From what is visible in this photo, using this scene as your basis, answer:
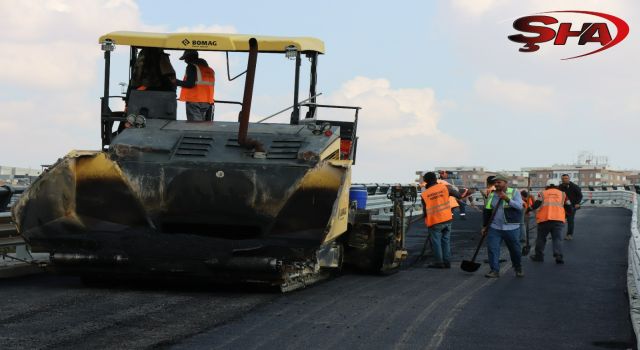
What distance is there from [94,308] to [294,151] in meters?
2.68

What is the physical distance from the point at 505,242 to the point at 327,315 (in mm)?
5601

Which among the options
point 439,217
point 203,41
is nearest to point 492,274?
point 439,217

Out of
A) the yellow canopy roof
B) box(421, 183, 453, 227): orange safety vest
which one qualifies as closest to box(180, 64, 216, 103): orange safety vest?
the yellow canopy roof

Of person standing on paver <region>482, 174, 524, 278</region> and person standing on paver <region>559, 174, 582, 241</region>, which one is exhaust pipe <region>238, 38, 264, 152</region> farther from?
person standing on paver <region>559, 174, 582, 241</region>

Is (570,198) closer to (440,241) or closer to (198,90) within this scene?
(440,241)

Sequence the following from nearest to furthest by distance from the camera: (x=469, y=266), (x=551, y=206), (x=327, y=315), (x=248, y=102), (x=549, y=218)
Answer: (x=327, y=315), (x=248, y=102), (x=469, y=266), (x=549, y=218), (x=551, y=206)

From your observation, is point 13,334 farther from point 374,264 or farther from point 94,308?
point 374,264

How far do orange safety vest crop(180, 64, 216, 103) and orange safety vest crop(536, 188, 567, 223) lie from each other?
7.58 meters

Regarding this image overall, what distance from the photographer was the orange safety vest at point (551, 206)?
16750 mm

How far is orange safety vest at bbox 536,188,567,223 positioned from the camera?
55.0 ft

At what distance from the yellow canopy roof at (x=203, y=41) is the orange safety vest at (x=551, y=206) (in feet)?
24.0

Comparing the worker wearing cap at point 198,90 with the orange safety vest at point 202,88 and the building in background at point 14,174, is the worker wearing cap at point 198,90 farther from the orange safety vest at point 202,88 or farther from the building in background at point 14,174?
the building in background at point 14,174

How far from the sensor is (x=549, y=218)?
1667 centimetres

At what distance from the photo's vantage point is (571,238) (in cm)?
2180
